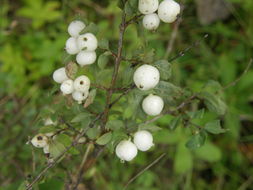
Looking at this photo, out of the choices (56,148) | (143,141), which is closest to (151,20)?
(143,141)

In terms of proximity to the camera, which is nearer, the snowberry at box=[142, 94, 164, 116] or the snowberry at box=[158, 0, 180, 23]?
the snowberry at box=[158, 0, 180, 23]

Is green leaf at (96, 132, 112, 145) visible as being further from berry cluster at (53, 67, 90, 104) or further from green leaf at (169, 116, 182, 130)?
green leaf at (169, 116, 182, 130)

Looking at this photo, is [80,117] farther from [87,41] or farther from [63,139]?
[87,41]

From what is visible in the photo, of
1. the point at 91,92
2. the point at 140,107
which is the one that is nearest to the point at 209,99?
the point at 140,107

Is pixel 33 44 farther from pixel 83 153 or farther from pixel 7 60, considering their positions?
pixel 83 153

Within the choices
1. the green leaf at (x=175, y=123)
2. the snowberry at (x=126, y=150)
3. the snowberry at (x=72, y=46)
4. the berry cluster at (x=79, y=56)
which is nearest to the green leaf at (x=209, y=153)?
the green leaf at (x=175, y=123)

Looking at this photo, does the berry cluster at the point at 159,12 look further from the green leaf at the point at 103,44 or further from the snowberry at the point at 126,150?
the snowberry at the point at 126,150

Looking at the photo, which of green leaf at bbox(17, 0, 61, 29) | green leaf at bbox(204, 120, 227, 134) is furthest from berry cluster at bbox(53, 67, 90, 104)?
green leaf at bbox(17, 0, 61, 29)
